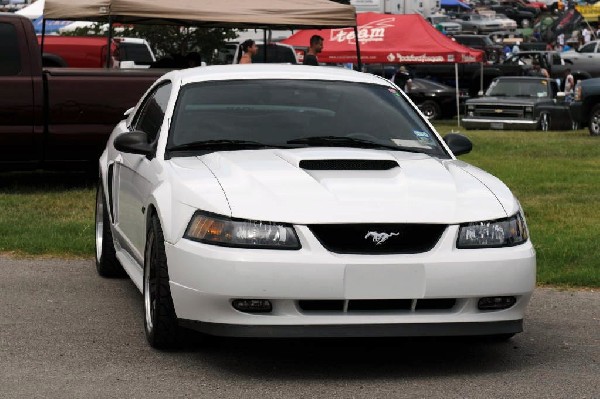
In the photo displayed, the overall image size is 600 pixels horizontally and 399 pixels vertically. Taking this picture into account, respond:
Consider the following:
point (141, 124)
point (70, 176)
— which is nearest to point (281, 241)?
point (141, 124)

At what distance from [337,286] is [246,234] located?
47cm

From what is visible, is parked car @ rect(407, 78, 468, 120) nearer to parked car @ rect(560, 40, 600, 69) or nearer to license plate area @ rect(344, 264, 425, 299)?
parked car @ rect(560, 40, 600, 69)

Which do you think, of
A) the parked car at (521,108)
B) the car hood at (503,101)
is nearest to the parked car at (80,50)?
the parked car at (521,108)

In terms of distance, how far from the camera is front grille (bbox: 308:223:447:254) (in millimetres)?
6281

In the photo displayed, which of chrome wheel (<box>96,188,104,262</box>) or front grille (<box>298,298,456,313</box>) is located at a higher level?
front grille (<box>298,298,456,313</box>)

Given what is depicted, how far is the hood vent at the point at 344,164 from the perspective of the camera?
6.94m

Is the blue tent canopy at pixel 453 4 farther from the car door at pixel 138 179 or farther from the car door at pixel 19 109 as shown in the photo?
the car door at pixel 138 179

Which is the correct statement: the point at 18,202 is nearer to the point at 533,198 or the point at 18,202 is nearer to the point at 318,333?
the point at 533,198

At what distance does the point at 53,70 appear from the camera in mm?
15070

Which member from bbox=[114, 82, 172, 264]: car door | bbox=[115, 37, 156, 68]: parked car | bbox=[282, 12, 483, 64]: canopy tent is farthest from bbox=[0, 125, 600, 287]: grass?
bbox=[282, 12, 483, 64]: canopy tent

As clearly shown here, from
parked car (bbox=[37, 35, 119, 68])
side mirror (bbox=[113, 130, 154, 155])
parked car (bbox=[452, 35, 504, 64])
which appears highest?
side mirror (bbox=[113, 130, 154, 155])

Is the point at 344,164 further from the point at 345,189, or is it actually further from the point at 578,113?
the point at 578,113

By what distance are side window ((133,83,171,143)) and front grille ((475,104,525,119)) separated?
2382 cm

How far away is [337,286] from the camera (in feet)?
20.3
